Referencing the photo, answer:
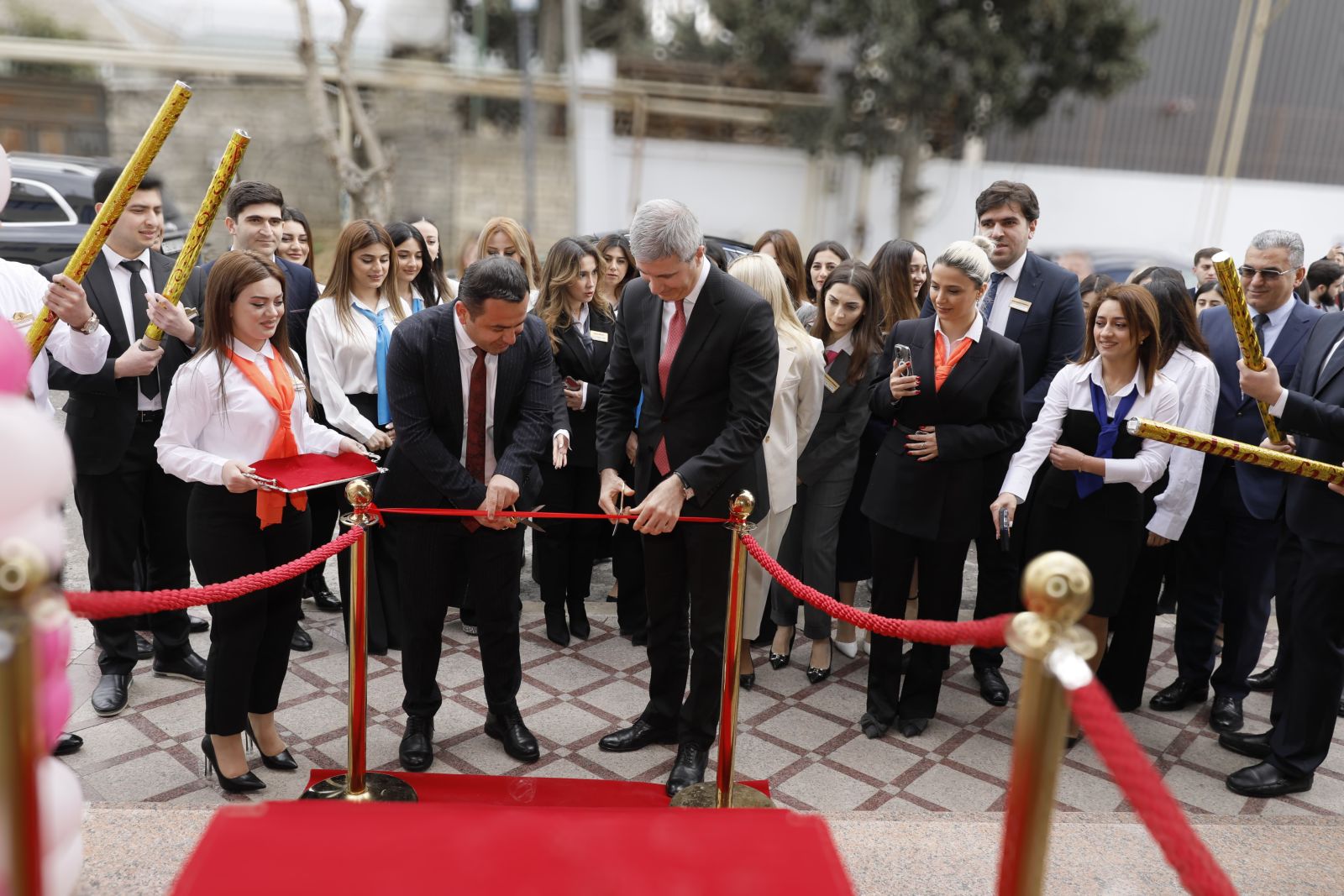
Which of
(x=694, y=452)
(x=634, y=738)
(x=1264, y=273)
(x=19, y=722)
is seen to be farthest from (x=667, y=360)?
(x=1264, y=273)

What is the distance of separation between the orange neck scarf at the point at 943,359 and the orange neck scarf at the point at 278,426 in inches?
94.5

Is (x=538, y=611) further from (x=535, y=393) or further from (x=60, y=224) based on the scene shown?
(x=60, y=224)

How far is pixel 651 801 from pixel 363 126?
15.1 m

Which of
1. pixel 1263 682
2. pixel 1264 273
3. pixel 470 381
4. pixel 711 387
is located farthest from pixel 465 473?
pixel 1263 682

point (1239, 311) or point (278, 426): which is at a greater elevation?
point (1239, 311)

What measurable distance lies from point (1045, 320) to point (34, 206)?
870cm

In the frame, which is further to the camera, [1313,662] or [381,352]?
[381,352]

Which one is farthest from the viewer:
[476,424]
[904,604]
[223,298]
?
[904,604]

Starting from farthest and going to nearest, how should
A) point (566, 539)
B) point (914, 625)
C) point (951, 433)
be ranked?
1. point (566, 539)
2. point (951, 433)
3. point (914, 625)

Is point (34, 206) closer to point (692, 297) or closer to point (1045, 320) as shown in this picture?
point (692, 297)

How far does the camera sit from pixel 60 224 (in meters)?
8.80

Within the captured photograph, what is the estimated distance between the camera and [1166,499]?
4.05 metres

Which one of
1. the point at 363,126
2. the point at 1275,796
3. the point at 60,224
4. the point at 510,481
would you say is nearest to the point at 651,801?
the point at 510,481

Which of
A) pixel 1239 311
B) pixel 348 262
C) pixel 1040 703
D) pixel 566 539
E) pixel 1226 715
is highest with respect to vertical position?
pixel 1239 311
